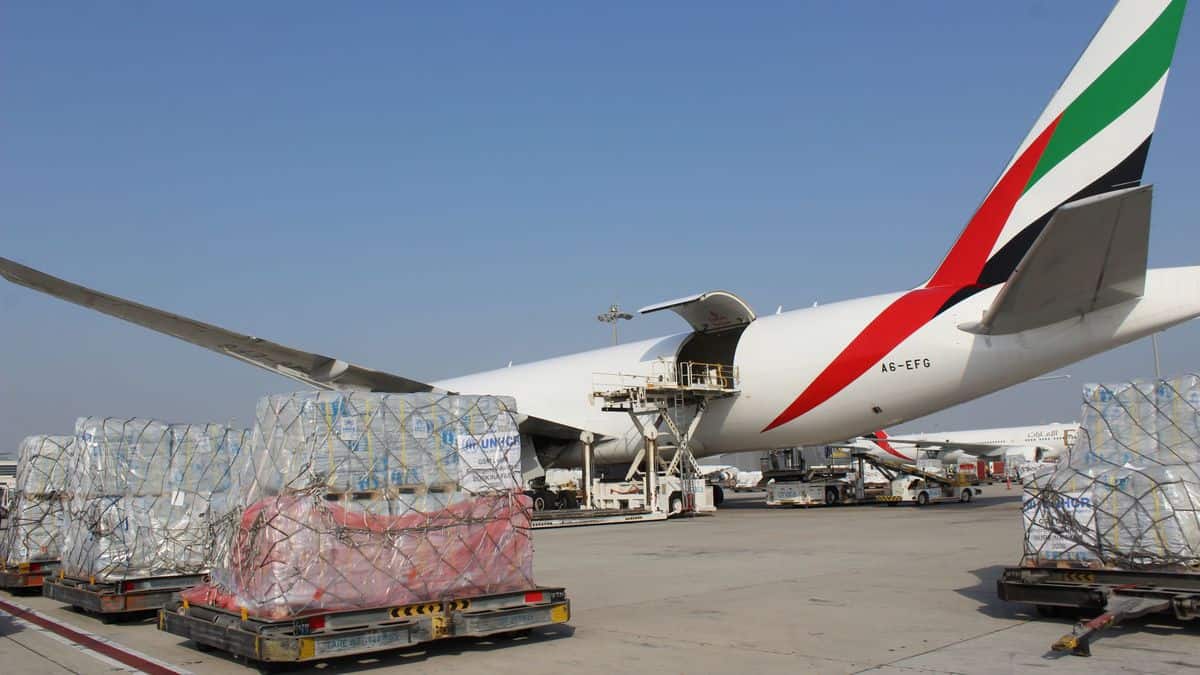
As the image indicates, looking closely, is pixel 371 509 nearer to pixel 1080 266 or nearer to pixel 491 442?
pixel 491 442

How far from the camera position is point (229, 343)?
22094 millimetres

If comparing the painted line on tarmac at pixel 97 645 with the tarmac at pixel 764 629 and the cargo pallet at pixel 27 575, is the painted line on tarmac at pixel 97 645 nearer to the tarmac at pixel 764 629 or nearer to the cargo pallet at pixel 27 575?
the tarmac at pixel 764 629

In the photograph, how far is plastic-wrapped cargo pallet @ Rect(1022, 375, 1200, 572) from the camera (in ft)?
26.1

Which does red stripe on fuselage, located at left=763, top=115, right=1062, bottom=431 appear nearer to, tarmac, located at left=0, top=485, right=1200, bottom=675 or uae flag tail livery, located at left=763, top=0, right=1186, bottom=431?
uae flag tail livery, located at left=763, top=0, right=1186, bottom=431

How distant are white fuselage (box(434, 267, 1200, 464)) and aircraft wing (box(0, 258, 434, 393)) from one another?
17.7ft

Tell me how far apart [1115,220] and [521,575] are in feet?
36.3

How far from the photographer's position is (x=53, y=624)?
9844mm

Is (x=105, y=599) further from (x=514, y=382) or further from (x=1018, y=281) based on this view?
(x=514, y=382)

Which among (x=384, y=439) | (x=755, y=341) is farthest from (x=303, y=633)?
(x=755, y=341)

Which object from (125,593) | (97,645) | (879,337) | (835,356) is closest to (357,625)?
(97,645)

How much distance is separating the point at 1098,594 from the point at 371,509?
19.6ft

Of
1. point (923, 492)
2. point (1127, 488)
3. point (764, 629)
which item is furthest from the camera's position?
point (923, 492)

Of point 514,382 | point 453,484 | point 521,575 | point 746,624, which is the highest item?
point 514,382

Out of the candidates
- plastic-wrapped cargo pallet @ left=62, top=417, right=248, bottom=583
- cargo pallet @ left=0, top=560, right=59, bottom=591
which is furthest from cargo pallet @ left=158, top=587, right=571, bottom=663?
cargo pallet @ left=0, top=560, right=59, bottom=591
